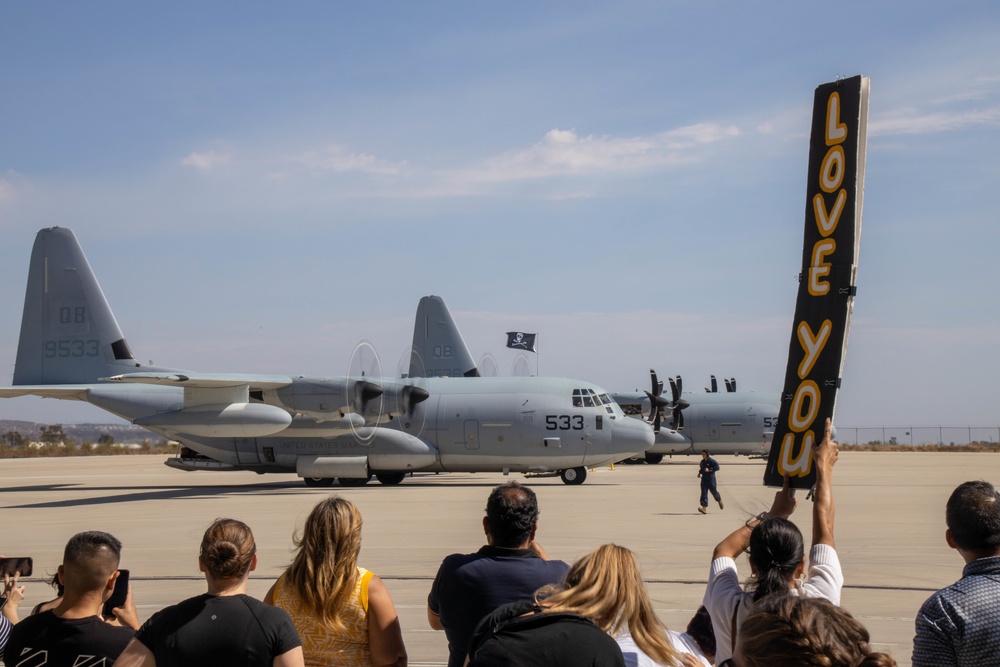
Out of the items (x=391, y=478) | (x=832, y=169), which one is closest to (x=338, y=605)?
(x=832, y=169)

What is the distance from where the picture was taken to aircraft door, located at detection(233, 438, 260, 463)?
3039 centimetres

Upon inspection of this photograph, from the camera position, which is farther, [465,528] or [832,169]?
[465,528]

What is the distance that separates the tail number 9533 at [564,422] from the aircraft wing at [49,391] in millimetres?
13616

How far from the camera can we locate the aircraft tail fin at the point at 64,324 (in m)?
29.3

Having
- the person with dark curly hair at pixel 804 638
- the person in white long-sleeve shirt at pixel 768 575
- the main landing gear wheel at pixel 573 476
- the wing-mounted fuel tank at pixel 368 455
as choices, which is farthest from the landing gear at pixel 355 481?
the person with dark curly hair at pixel 804 638

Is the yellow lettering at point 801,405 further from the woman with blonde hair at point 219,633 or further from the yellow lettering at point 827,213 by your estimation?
the woman with blonde hair at point 219,633

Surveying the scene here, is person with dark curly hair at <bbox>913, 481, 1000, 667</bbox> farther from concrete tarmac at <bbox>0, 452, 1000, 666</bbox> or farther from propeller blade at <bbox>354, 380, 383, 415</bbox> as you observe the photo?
propeller blade at <bbox>354, 380, 383, 415</bbox>

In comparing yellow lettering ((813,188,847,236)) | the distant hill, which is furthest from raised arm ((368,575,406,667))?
the distant hill

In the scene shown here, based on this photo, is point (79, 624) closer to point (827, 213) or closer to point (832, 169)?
point (827, 213)

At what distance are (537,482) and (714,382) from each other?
30.1m

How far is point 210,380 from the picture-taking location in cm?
2506

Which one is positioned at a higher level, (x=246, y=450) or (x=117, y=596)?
(x=117, y=596)

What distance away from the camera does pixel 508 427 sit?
95.6 feet

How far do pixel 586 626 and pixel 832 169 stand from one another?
9.94 ft
